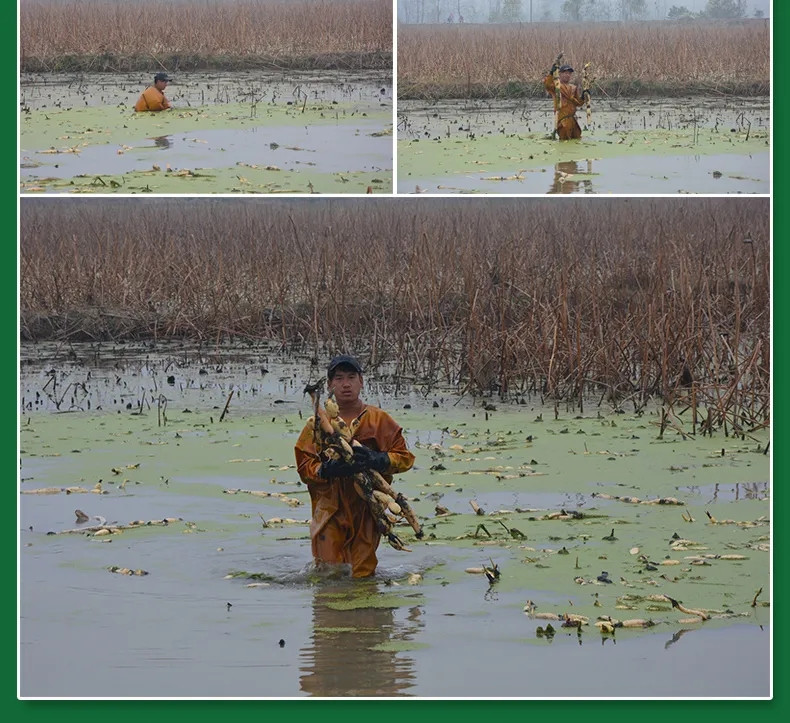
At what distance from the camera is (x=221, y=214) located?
17688 millimetres

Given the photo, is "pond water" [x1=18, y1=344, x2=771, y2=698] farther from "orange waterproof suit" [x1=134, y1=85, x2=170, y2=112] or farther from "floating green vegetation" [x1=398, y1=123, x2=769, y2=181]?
"orange waterproof suit" [x1=134, y1=85, x2=170, y2=112]

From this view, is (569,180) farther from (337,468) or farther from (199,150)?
(337,468)

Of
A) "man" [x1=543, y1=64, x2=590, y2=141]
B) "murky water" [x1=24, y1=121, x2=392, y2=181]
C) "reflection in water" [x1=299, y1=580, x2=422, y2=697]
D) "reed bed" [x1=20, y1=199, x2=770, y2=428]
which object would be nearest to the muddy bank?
"murky water" [x1=24, y1=121, x2=392, y2=181]

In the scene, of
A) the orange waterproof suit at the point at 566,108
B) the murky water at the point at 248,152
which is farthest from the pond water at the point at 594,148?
the murky water at the point at 248,152

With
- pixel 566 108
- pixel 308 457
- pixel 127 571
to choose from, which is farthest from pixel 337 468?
pixel 566 108

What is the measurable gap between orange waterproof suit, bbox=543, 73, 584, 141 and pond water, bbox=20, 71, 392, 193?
147 centimetres

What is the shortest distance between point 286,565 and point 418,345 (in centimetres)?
498

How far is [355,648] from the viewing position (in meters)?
6.74

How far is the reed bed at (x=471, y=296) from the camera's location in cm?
1134

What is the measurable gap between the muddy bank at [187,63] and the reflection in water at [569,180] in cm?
267

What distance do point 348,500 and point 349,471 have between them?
33 centimetres

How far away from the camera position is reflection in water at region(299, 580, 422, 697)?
250 inches

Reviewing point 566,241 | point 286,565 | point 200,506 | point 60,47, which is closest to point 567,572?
point 286,565

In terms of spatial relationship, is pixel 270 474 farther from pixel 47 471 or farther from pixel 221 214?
pixel 221 214
